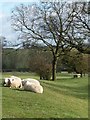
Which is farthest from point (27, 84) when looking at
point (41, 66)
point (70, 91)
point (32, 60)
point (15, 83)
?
point (32, 60)

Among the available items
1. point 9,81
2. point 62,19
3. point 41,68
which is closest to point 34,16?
point 62,19

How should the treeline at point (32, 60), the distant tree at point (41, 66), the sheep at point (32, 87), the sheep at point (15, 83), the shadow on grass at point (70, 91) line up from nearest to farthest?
the sheep at point (32, 87) → the sheep at point (15, 83) → the shadow on grass at point (70, 91) → the distant tree at point (41, 66) → the treeline at point (32, 60)

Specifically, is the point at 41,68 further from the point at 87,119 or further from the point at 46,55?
the point at 87,119

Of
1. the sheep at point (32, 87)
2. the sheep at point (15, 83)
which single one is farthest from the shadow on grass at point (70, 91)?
the sheep at point (32, 87)

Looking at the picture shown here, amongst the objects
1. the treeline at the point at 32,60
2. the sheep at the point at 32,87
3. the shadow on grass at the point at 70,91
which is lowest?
the shadow on grass at the point at 70,91

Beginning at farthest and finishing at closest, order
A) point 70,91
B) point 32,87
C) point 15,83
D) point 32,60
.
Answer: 1. point 32,60
2. point 70,91
3. point 15,83
4. point 32,87

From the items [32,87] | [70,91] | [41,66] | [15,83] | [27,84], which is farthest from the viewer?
[41,66]

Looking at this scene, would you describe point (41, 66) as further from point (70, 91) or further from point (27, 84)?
point (27, 84)

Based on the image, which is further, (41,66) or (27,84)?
(41,66)

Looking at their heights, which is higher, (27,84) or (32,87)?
(27,84)

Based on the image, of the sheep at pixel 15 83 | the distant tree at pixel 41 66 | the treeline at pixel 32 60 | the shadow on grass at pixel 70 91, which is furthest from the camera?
the treeline at pixel 32 60

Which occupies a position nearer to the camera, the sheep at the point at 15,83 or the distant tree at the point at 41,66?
the sheep at the point at 15,83

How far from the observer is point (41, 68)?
4462cm

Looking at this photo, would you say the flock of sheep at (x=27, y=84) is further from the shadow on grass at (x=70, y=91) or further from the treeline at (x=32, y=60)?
the treeline at (x=32, y=60)
